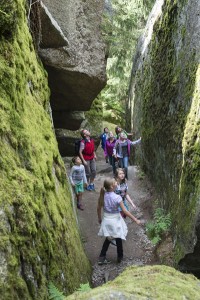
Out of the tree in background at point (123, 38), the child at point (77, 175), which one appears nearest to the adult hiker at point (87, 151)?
the child at point (77, 175)

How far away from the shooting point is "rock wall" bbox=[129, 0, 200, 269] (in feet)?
24.8

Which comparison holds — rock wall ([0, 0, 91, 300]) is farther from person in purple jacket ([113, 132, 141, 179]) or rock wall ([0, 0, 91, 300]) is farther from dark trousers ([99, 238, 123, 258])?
person in purple jacket ([113, 132, 141, 179])

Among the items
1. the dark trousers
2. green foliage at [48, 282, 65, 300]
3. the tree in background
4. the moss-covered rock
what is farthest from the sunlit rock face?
the tree in background

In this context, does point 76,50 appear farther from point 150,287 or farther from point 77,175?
point 150,287

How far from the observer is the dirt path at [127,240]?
814 cm

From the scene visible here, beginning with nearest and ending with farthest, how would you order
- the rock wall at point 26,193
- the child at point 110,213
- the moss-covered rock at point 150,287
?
the moss-covered rock at point 150,287, the rock wall at point 26,193, the child at point 110,213

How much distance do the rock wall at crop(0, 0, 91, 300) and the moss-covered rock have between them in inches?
39.6

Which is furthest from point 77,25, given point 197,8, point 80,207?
point 80,207

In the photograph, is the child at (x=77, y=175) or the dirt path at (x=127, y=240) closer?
the dirt path at (x=127, y=240)

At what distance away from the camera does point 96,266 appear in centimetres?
824

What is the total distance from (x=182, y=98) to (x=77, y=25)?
134 inches

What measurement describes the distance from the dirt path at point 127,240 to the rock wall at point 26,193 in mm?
1575

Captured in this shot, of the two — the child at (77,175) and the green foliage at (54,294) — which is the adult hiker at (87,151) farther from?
the green foliage at (54,294)

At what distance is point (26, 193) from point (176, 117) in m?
6.46
